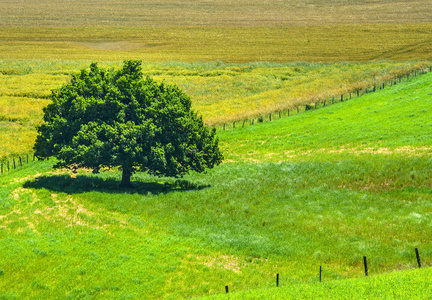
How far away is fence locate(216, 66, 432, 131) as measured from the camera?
248 feet

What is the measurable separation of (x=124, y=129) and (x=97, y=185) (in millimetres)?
6581

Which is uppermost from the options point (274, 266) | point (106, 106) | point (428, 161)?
point (106, 106)

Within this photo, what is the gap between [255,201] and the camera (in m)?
44.8

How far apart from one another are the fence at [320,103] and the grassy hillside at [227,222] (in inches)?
601

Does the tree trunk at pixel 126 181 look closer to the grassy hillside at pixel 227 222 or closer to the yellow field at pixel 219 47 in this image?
the grassy hillside at pixel 227 222

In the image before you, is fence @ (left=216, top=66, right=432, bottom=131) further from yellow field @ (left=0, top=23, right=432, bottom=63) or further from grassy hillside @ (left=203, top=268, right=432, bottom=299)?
grassy hillside @ (left=203, top=268, right=432, bottom=299)

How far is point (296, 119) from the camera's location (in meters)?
73.1

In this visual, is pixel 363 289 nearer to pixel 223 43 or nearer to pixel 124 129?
pixel 124 129

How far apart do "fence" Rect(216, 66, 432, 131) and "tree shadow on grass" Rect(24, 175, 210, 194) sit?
965 inches

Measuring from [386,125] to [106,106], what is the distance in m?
35.1

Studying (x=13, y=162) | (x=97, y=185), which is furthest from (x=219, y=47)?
(x=97, y=185)

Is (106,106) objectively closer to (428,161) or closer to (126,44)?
(428,161)

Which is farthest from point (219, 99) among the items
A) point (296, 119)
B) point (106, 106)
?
point (106, 106)

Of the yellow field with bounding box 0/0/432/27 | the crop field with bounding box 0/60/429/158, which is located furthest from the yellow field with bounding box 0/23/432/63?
the crop field with bounding box 0/60/429/158
